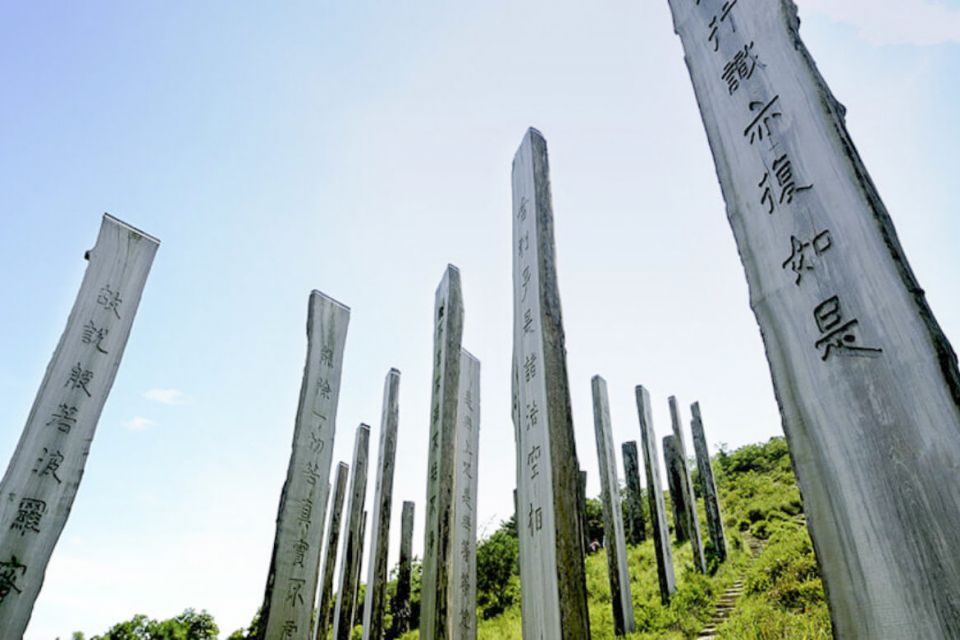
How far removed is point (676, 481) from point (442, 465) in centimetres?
707

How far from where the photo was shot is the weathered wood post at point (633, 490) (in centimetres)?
1350

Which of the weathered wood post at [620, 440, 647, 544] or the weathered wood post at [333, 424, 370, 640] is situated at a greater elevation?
the weathered wood post at [620, 440, 647, 544]

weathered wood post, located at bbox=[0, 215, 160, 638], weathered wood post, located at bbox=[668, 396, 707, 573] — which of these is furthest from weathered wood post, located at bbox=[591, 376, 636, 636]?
weathered wood post, located at bbox=[0, 215, 160, 638]

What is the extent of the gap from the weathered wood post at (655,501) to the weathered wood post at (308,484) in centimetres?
563

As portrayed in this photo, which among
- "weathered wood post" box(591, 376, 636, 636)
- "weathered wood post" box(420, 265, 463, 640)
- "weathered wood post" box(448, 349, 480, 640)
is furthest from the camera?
"weathered wood post" box(591, 376, 636, 636)

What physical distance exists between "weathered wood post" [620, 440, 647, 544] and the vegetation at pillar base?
792 mm

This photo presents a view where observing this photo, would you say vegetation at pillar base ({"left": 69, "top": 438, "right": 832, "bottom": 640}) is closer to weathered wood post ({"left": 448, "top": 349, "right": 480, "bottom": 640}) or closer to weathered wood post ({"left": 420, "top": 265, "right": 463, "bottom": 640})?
weathered wood post ({"left": 448, "top": 349, "right": 480, "bottom": 640})

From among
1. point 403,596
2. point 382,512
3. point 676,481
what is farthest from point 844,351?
point 403,596

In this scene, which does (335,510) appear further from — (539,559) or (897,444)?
(897,444)

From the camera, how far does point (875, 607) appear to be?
1479 mm

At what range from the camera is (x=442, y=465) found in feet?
14.8

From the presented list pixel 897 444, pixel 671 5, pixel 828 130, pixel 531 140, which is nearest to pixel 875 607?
pixel 897 444

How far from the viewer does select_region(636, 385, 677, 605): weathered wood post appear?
8.28m

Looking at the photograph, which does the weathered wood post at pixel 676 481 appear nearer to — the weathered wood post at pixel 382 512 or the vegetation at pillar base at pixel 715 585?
the vegetation at pillar base at pixel 715 585
